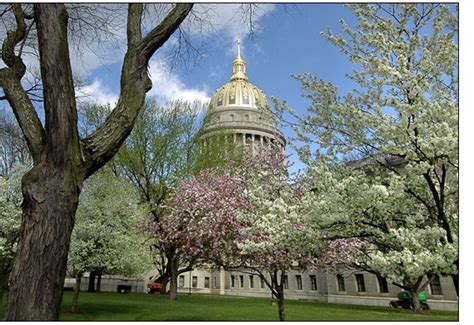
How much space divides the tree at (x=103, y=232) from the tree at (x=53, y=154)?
463 inches

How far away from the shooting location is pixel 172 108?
90.1 feet

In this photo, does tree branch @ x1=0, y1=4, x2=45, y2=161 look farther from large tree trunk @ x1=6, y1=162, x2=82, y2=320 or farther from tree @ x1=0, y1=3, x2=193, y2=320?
large tree trunk @ x1=6, y1=162, x2=82, y2=320

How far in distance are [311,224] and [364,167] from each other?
4.05 ft

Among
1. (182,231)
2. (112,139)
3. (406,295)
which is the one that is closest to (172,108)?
(182,231)

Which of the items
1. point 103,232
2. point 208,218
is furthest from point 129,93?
point 103,232

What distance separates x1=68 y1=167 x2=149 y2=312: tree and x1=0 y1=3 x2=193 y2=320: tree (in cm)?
1177

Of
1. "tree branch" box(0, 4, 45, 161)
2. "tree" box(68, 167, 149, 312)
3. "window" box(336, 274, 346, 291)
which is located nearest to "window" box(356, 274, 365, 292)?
"window" box(336, 274, 346, 291)

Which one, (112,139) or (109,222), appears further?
(109,222)

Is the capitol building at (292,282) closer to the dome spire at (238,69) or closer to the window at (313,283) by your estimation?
the window at (313,283)

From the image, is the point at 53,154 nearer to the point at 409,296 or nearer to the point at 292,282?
the point at 409,296

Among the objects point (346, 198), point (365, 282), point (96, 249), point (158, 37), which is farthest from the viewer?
point (365, 282)

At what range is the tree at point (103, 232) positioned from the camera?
15023 millimetres

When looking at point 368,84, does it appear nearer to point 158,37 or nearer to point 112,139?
point 158,37

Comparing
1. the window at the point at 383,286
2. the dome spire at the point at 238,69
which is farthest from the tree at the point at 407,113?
the dome spire at the point at 238,69
